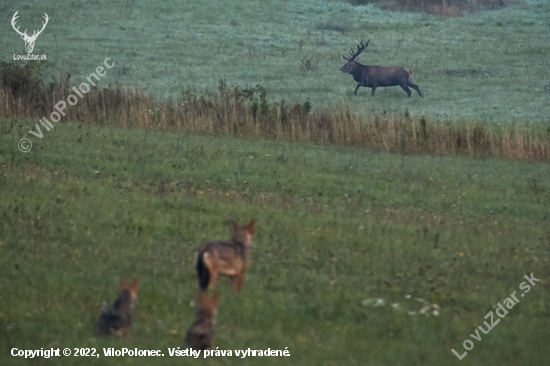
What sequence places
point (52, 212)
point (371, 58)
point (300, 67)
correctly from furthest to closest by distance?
point (371, 58), point (300, 67), point (52, 212)

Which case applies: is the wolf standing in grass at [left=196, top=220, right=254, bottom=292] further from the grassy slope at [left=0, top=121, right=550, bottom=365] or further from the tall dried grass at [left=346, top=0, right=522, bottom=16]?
the tall dried grass at [left=346, top=0, right=522, bottom=16]

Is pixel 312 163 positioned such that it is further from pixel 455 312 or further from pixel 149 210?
pixel 455 312

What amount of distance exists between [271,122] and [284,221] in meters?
9.94

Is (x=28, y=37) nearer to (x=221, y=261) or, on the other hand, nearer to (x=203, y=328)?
(x=221, y=261)

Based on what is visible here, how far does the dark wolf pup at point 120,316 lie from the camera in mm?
6445

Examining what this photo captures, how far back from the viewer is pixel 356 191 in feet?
44.9

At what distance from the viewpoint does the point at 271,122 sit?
20.5 metres

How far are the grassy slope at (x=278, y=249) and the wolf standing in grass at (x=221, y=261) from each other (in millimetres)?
250

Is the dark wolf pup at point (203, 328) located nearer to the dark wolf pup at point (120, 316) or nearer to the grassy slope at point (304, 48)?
the dark wolf pup at point (120, 316)

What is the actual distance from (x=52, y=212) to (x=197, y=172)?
14.0 feet

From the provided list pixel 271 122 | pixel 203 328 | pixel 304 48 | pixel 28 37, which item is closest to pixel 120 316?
pixel 203 328

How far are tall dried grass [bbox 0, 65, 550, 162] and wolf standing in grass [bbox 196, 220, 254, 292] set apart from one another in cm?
1241

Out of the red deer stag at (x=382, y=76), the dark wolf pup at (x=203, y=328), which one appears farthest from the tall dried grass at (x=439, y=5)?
the dark wolf pup at (x=203, y=328)

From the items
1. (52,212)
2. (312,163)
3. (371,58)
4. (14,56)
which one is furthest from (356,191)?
(371,58)
